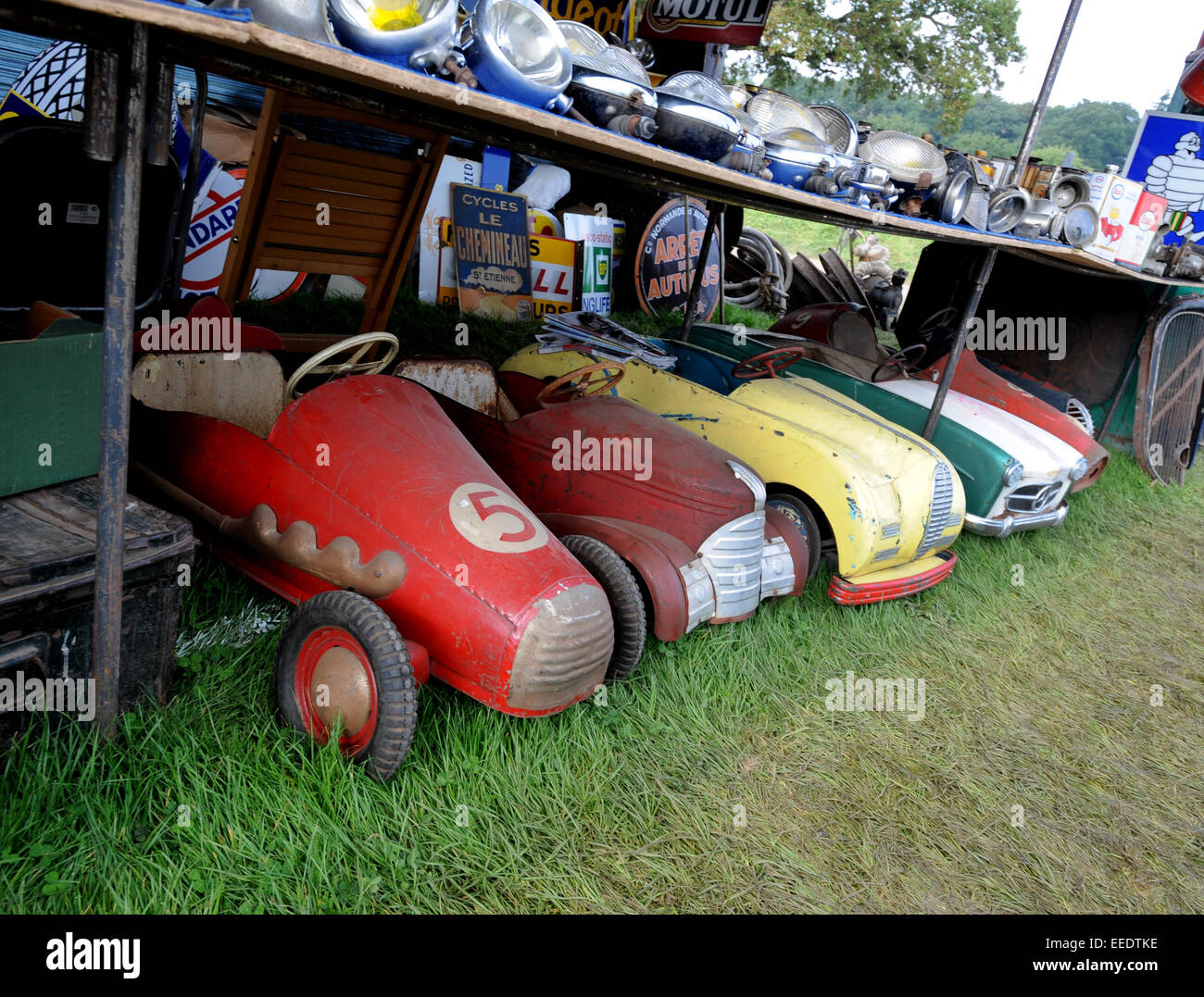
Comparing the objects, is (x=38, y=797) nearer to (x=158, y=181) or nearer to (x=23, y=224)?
(x=23, y=224)

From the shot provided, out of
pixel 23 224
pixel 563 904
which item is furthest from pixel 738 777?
pixel 23 224

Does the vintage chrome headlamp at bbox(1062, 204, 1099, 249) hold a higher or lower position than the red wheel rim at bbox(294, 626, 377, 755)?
higher

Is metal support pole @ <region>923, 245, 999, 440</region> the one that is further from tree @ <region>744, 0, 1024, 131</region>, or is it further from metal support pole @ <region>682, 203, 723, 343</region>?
tree @ <region>744, 0, 1024, 131</region>

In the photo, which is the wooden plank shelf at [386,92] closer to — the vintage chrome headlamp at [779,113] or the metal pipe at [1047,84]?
the vintage chrome headlamp at [779,113]

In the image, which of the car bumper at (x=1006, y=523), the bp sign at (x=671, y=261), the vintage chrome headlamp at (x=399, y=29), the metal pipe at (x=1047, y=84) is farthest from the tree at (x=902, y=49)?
the vintage chrome headlamp at (x=399, y=29)

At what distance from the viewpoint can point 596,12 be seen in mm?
7828

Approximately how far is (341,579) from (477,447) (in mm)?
1118

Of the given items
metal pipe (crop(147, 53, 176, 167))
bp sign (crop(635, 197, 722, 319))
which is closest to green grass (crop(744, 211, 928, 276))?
bp sign (crop(635, 197, 722, 319))

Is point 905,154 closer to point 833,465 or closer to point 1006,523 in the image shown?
point 833,465

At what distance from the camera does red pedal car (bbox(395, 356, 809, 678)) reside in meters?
2.79

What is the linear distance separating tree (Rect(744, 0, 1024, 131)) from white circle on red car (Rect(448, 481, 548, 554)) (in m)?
22.1

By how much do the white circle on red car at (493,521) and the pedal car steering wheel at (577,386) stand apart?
0.96m

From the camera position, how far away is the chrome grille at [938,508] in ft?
12.6

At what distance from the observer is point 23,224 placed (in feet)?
12.0
